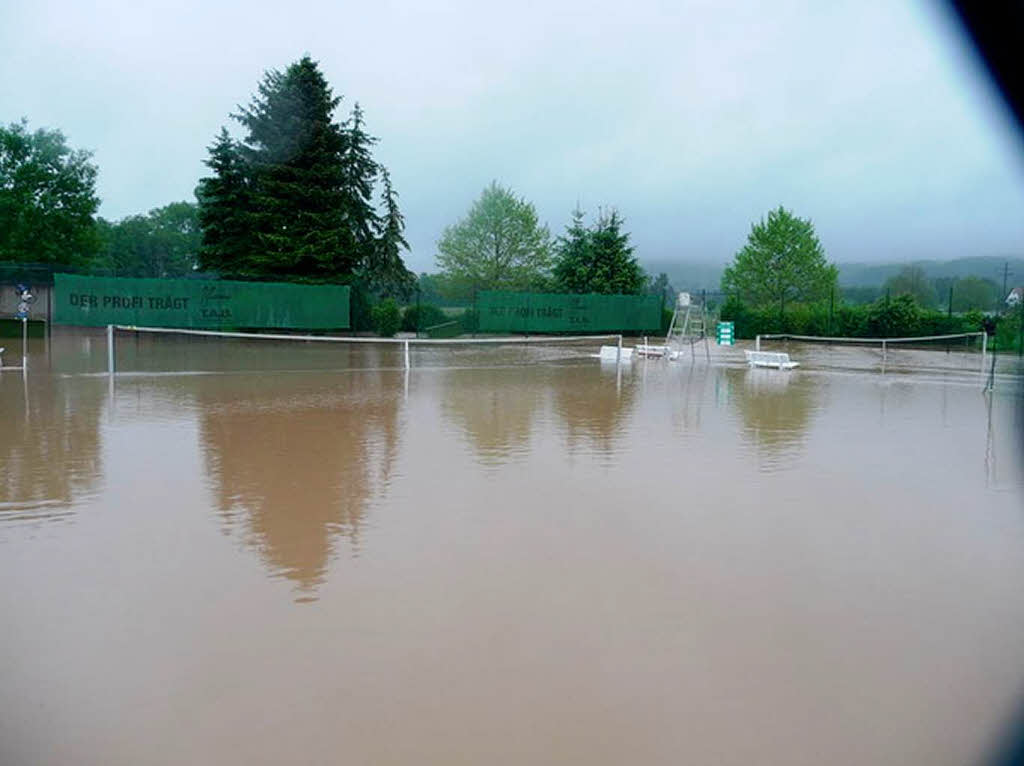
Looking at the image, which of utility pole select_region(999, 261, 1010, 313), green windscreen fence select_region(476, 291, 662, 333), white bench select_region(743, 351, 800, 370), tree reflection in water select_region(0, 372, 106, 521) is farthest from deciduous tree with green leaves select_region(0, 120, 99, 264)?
utility pole select_region(999, 261, 1010, 313)

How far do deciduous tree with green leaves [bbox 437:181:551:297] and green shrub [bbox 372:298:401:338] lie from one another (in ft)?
54.4

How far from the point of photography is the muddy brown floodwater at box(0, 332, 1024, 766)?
3146 mm

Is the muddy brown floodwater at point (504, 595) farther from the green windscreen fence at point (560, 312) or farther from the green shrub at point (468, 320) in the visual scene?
the green shrub at point (468, 320)

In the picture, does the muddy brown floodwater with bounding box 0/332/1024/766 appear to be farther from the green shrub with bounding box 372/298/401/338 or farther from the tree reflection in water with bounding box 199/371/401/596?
the green shrub with bounding box 372/298/401/338

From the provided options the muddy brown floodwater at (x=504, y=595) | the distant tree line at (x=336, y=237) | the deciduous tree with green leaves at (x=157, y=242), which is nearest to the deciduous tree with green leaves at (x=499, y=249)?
the distant tree line at (x=336, y=237)

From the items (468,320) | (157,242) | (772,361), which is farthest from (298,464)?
(157,242)

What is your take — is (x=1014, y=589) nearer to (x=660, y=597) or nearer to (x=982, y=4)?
(x=660, y=597)

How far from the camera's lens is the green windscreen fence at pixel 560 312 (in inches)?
1196

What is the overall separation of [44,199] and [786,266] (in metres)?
42.9

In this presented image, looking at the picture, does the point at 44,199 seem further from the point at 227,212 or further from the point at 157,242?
the point at 157,242

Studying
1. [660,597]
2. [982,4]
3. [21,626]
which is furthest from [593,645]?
[982,4]

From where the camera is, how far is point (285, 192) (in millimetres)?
32250

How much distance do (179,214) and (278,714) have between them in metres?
99.2

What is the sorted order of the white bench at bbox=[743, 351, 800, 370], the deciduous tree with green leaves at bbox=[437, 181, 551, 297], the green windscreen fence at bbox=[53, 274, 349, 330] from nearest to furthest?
the white bench at bbox=[743, 351, 800, 370]
the green windscreen fence at bbox=[53, 274, 349, 330]
the deciduous tree with green leaves at bbox=[437, 181, 551, 297]
